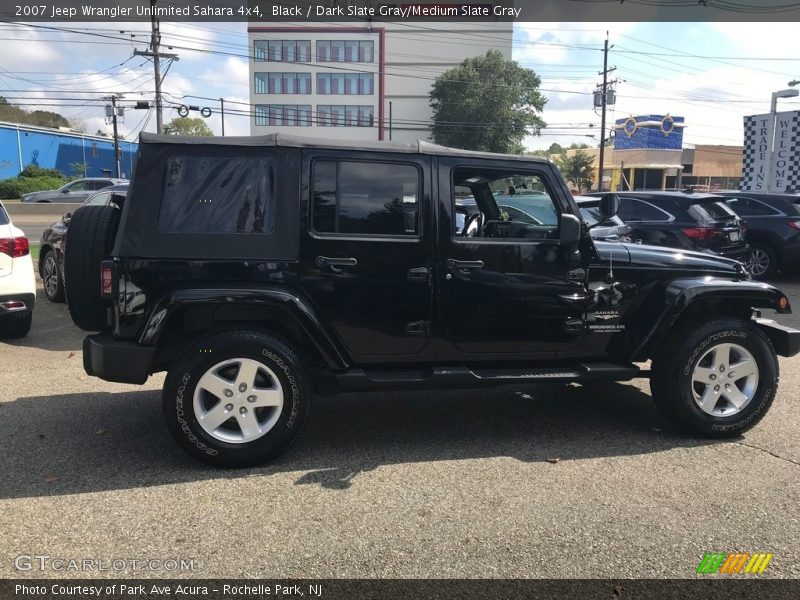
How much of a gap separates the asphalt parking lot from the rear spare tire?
35.9 inches

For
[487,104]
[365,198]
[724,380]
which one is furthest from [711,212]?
[487,104]

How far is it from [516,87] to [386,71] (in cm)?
1748

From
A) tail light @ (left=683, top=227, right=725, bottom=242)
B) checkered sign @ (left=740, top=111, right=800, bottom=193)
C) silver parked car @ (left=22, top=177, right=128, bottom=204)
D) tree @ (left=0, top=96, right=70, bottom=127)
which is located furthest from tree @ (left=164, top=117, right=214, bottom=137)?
tail light @ (left=683, top=227, right=725, bottom=242)

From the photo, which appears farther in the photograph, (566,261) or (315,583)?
(566,261)

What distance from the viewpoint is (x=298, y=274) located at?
12.9 feet

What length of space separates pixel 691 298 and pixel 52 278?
7.88 metres

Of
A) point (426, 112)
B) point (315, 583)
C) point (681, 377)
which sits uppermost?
point (426, 112)

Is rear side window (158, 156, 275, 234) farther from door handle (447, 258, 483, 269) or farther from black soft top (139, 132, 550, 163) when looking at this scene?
door handle (447, 258, 483, 269)

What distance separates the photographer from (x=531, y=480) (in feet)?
12.6

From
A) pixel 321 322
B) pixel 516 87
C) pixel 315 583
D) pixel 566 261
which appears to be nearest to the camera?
pixel 315 583

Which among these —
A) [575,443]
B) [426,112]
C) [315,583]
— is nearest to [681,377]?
[575,443]

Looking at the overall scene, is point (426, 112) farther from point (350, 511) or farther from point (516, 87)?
point (350, 511)

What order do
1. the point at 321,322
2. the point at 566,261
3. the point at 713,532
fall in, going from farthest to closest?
the point at 566,261 → the point at 321,322 → the point at 713,532

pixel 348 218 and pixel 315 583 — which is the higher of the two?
pixel 348 218
